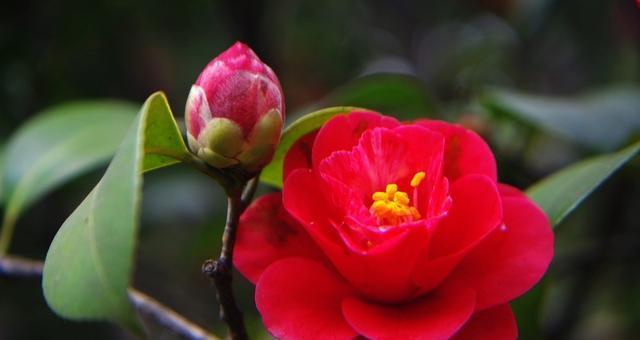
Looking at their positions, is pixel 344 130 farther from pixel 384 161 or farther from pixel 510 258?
pixel 510 258

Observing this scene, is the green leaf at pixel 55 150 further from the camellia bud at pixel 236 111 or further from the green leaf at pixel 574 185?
the green leaf at pixel 574 185

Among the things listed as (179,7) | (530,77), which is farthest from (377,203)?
(530,77)

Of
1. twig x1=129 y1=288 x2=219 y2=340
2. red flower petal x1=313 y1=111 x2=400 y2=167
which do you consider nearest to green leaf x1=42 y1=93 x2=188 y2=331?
red flower petal x1=313 y1=111 x2=400 y2=167

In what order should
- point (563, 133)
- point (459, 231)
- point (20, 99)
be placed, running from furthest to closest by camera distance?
1. point (20, 99)
2. point (563, 133)
3. point (459, 231)

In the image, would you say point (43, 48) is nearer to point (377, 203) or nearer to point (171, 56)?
point (171, 56)

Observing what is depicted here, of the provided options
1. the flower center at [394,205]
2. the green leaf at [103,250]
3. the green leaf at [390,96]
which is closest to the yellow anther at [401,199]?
the flower center at [394,205]

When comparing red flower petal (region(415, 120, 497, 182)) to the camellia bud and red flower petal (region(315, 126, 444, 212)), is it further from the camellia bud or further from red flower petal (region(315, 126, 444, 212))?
the camellia bud
